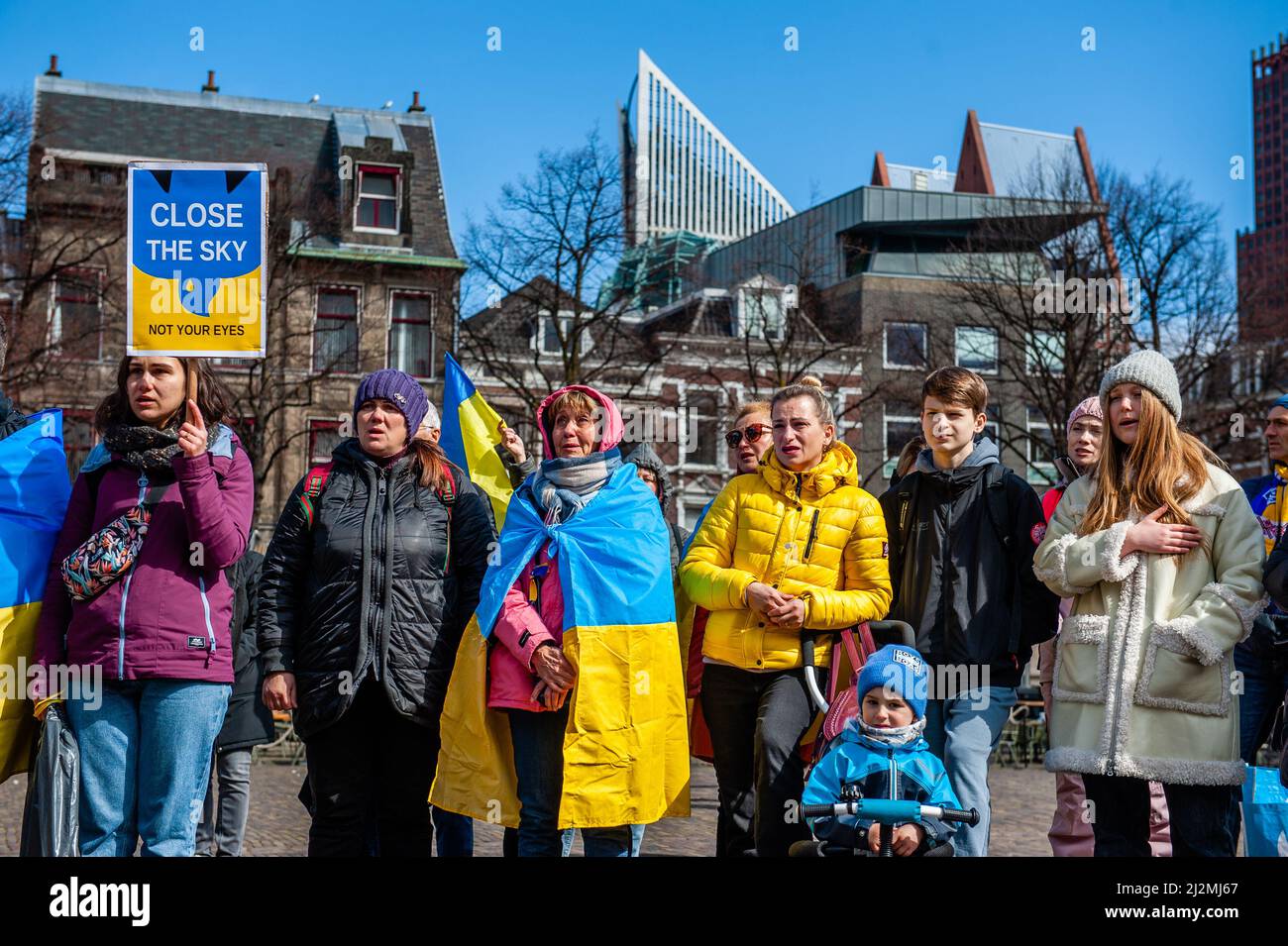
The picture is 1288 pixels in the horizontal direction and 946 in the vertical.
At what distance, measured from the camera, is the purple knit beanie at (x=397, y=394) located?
240 inches

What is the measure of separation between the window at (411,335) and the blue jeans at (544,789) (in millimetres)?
32550

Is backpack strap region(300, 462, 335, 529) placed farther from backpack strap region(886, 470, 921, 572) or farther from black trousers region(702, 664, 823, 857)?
backpack strap region(886, 470, 921, 572)

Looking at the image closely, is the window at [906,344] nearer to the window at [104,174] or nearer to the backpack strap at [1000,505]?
the window at [104,174]

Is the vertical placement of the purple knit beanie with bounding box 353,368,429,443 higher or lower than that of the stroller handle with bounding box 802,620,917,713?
higher

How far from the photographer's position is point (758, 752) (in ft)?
19.7

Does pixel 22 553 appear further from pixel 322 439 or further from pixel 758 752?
pixel 322 439

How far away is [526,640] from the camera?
5750 millimetres

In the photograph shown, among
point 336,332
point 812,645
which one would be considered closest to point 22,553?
point 812,645

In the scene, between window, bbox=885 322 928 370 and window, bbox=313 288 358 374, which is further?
window, bbox=885 322 928 370

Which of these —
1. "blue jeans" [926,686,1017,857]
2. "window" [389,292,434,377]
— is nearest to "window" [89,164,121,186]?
"window" [389,292,434,377]

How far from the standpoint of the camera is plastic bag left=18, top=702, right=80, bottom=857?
16.7 feet

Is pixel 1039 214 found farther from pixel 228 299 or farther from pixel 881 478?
pixel 228 299

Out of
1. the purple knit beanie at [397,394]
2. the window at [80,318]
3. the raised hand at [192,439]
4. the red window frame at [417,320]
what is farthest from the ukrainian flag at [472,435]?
the red window frame at [417,320]

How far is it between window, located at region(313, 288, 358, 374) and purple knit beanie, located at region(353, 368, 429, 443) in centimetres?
2702
